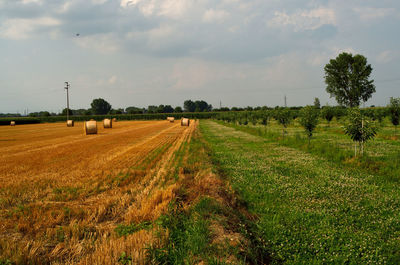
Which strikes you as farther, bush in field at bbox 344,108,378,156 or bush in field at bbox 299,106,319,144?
bush in field at bbox 299,106,319,144

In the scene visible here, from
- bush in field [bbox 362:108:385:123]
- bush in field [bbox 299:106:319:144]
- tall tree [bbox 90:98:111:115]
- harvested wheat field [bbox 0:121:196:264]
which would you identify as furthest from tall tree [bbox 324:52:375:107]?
tall tree [bbox 90:98:111:115]

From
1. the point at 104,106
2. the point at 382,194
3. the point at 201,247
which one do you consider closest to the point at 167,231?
the point at 201,247

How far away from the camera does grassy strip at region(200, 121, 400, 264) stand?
5.08 m

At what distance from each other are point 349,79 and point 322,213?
87.5 meters

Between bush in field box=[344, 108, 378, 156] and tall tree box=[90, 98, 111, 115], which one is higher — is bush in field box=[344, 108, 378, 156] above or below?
below

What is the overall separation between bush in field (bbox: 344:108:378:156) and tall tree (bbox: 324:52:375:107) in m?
73.5

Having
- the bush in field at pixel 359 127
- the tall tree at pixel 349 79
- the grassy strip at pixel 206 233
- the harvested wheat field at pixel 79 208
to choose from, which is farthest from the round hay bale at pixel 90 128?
the tall tree at pixel 349 79

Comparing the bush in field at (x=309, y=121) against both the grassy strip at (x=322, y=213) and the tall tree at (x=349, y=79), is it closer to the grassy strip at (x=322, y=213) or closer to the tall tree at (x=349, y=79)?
the grassy strip at (x=322, y=213)

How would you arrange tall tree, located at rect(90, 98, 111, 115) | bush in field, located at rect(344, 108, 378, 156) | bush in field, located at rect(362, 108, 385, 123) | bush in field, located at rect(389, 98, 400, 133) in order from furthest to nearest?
tall tree, located at rect(90, 98, 111, 115) → bush in field, located at rect(362, 108, 385, 123) → bush in field, located at rect(389, 98, 400, 133) → bush in field, located at rect(344, 108, 378, 156)

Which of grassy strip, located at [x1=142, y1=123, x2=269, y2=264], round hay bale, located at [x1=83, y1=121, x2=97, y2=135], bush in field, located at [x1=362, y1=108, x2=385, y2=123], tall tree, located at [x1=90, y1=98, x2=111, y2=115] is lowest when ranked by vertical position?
grassy strip, located at [x1=142, y1=123, x2=269, y2=264]

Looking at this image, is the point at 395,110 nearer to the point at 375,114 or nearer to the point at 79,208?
the point at 375,114

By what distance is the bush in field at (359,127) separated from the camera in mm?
14375

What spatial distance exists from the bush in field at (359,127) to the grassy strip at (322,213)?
4005mm

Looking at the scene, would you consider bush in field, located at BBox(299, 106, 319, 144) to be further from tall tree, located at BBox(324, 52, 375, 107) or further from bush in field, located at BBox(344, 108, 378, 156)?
tall tree, located at BBox(324, 52, 375, 107)
